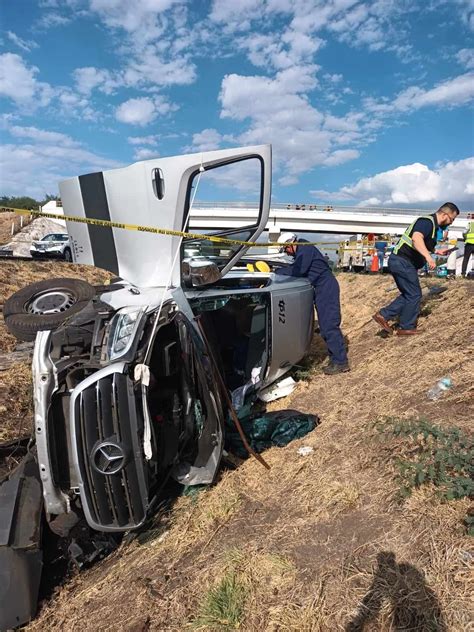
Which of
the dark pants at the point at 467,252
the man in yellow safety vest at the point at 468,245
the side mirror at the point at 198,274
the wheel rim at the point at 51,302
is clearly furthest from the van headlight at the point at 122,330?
the dark pants at the point at 467,252

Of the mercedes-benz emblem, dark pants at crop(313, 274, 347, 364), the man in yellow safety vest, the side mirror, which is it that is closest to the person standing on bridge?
dark pants at crop(313, 274, 347, 364)

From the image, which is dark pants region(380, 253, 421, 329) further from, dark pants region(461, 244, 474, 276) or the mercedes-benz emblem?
dark pants region(461, 244, 474, 276)

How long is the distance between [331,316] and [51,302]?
10.4ft

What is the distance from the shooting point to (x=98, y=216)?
3674 mm

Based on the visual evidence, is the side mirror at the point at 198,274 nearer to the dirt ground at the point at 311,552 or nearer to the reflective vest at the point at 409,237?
the dirt ground at the point at 311,552

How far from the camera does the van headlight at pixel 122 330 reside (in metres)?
2.57

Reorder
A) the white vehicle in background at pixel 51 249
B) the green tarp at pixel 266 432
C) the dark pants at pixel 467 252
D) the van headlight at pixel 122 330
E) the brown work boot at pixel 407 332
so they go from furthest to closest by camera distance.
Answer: the white vehicle in background at pixel 51 249 < the dark pants at pixel 467 252 < the brown work boot at pixel 407 332 < the green tarp at pixel 266 432 < the van headlight at pixel 122 330

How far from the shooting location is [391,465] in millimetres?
2566

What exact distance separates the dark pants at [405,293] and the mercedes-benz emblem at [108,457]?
399cm

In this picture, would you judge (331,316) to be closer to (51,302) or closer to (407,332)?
(407,332)

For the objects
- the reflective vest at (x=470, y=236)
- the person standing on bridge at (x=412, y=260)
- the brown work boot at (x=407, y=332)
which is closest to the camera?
the person standing on bridge at (x=412, y=260)

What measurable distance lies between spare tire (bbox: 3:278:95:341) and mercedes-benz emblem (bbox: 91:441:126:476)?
257 cm

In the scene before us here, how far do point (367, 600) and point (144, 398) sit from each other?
142cm

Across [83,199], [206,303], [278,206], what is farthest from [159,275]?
[278,206]
